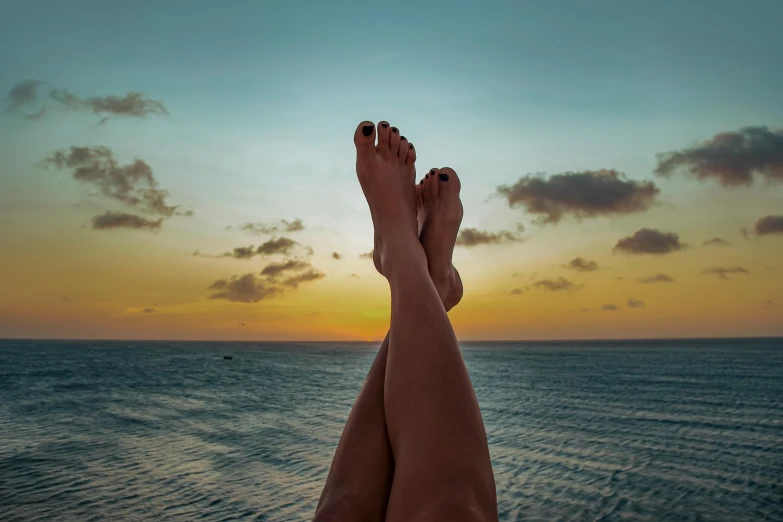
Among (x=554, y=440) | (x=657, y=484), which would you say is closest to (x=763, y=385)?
(x=554, y=440)

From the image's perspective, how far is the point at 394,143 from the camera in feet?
8.75

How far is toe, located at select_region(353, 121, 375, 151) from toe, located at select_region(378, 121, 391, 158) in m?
0.08

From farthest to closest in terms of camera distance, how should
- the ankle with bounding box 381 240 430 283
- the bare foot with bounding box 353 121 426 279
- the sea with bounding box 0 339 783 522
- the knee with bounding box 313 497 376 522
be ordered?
the sea with bounding box 0 339 783 522, the bare foot with bounding box 353 121 426 279, the ankle with bounding box 381 240 430 283, the knee with bounding box 313 497 376 522

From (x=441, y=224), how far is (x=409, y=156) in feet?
1.56

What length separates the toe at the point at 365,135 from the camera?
8.23ft

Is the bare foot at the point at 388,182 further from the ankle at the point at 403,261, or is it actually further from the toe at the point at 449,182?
the toe at the point at 449,182

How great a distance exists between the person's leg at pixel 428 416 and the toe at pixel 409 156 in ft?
3.09

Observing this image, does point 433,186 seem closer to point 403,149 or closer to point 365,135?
point 403,149

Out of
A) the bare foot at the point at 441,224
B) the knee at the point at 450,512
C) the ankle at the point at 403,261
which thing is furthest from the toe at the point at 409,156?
the knee at the point at 450,512

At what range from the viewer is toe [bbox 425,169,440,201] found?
266cm

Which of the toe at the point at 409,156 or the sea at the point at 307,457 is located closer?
the toe at the point at 409,156

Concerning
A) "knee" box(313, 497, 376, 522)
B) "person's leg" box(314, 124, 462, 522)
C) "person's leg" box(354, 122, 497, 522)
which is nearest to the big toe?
"person's leg" box(354, 122, 497, 522)

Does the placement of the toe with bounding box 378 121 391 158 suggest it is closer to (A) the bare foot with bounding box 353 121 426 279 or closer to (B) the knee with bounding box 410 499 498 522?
(A) the bare foot with bounding box 353 121 426 279

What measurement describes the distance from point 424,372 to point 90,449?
39.8 feet
